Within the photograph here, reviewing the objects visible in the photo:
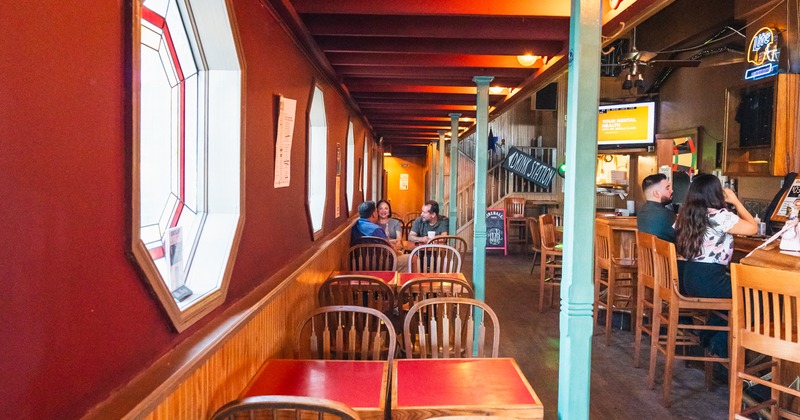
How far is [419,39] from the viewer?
4.52 meters

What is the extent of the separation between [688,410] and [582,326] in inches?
78.6

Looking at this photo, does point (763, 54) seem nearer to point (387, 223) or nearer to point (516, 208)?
point (387, 223)

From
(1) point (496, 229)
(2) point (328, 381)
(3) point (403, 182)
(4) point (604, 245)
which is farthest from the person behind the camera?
(3) point (403, 182)

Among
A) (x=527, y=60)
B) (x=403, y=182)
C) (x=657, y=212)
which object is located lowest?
(x=657, y=212)

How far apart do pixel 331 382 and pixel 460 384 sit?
527 mm

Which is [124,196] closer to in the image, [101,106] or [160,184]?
[101,106]

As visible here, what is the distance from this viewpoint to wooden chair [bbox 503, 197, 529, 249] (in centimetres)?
1312

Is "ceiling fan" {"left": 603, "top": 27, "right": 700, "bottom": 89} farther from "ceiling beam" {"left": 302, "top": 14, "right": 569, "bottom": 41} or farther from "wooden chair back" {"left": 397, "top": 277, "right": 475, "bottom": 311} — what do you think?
"wooden chair back" {"left": 397, "top": 277, "right": 475, "bottom": 311}

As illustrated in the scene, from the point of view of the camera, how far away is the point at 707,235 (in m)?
4.25

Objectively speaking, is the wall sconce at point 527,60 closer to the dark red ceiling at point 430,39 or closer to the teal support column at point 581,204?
the dark red ceiling at point 430,39

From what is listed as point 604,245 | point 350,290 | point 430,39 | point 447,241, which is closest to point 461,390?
point 350,290

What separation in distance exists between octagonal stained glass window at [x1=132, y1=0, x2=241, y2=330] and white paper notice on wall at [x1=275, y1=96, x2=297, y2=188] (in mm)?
707

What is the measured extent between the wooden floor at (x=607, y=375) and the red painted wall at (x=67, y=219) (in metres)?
3.09

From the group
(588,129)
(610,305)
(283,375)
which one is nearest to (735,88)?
(610,305)
